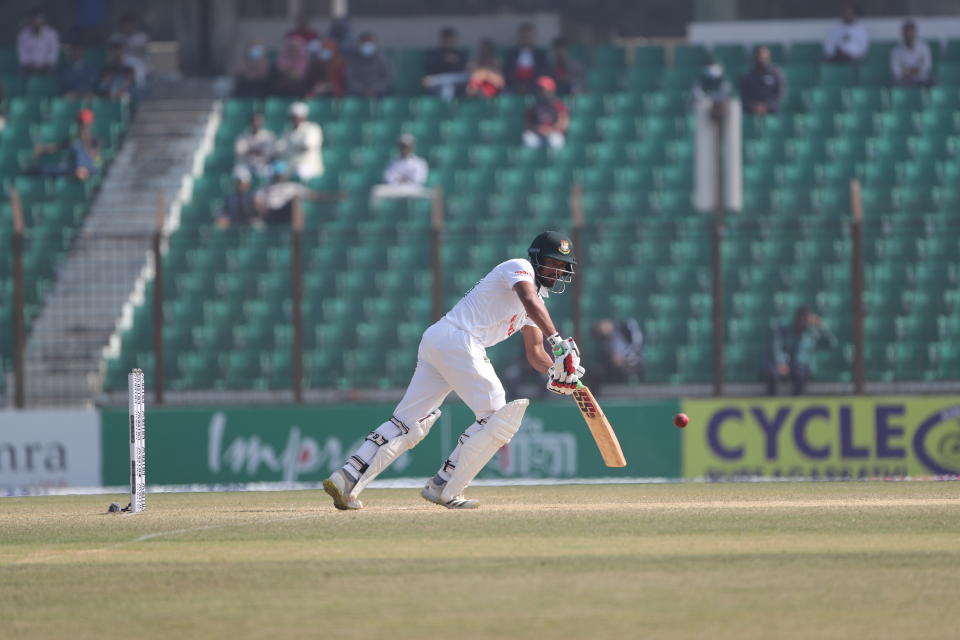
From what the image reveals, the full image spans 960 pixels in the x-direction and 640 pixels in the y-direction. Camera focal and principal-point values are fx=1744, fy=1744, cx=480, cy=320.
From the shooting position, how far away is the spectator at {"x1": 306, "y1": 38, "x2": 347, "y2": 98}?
82.1ft

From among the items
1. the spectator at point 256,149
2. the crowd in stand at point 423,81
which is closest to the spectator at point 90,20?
A: the crowd in stand at point 423,81

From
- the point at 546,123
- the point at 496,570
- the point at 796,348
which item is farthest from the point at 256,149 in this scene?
the point at 496,570

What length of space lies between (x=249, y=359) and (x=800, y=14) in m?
12.6

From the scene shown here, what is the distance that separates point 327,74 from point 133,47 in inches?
149

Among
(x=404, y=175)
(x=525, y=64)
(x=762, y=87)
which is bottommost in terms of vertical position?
(x=404, y=175)

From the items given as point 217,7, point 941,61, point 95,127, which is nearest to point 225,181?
point 95,127

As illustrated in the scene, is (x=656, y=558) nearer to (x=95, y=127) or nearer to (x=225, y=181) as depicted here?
(x=225, y=181)

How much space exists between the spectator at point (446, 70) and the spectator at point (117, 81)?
449cm

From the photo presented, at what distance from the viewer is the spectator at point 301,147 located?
23188mm

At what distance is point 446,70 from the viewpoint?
2514cm

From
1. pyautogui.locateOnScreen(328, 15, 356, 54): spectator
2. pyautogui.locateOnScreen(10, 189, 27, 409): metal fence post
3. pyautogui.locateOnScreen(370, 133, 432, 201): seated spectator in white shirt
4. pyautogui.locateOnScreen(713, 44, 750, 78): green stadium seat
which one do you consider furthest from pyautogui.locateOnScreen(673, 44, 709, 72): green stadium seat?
pyautogui.locateOnScreen(10, 189, 27, 409): metal fence post

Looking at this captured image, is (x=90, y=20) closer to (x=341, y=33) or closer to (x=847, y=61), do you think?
(x=341, y=33)

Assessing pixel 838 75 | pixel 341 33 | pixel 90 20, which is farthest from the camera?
pixel 90 20

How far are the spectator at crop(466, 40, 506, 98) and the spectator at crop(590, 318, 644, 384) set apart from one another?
5.98 meters
